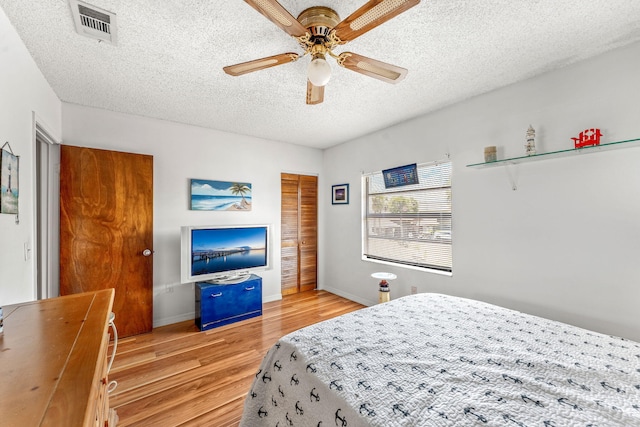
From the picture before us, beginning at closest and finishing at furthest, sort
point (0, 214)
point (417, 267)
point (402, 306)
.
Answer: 1. point (0, 214)
2. point (402, 306)
3. point (417, 267)

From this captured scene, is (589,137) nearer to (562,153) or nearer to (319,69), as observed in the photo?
(562,153)

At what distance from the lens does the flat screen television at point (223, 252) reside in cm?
311

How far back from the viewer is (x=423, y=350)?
1.43 meters

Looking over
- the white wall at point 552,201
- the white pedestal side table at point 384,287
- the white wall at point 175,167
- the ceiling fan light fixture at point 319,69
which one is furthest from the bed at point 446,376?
the white wall at point 175,167

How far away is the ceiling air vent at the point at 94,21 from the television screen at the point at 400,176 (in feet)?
9.75

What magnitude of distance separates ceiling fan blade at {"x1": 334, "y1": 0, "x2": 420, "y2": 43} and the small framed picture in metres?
2.85

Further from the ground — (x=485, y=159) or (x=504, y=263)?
(x=485, y=159)

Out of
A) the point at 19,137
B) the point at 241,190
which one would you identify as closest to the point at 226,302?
the point at 241,190

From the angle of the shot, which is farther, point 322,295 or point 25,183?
point 322,295

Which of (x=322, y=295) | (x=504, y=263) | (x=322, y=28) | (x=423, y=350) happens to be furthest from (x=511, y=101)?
(x=322, y=295)

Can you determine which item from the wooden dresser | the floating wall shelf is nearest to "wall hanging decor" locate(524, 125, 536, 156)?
the floating wall shelf

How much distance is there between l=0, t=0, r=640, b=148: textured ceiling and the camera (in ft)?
5.08

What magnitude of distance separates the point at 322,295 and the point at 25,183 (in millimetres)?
3642

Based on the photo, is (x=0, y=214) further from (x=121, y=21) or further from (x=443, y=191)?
(x=443, y=191)
